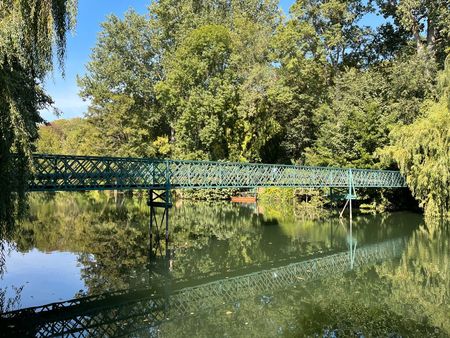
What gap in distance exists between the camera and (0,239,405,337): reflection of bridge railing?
9078 millimetres

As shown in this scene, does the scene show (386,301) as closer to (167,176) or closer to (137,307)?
(137,307)

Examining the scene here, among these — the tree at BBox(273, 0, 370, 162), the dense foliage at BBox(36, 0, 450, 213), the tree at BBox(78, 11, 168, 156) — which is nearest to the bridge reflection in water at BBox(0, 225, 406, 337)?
the dense foliage at BBox(36, 0, 450, 213)

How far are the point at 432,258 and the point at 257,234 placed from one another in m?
8.45

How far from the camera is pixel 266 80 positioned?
36.7m

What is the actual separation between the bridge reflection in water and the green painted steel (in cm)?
347

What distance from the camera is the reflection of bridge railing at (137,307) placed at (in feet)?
29.8

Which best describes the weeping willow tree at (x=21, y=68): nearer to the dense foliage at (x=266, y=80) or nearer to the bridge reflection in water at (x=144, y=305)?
the bridge reflection in water at (x=144, y=305)

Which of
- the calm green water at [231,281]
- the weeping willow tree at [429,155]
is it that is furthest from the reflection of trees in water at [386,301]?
the weeping willow tree at [429,155]

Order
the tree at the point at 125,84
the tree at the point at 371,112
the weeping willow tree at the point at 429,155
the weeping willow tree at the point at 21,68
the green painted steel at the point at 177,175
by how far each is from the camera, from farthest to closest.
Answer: the tree at the point at 125,84 → the tree at the point at 371,112 → the weeping willow tree at the point at 429,155 → the green painted steel at the point at 177,175 → the weeping willow tree at the point at 21,68

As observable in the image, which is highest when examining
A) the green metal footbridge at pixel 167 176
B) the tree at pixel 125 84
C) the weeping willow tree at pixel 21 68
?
the tree at pixel 125 84

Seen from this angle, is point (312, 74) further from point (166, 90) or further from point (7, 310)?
point (7, 310)

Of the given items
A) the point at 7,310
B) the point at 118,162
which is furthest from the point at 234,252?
the point at 7,310

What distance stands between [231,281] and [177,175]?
8.21 m

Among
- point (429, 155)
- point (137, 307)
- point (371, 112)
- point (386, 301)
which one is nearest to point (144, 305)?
point (137, 307)
